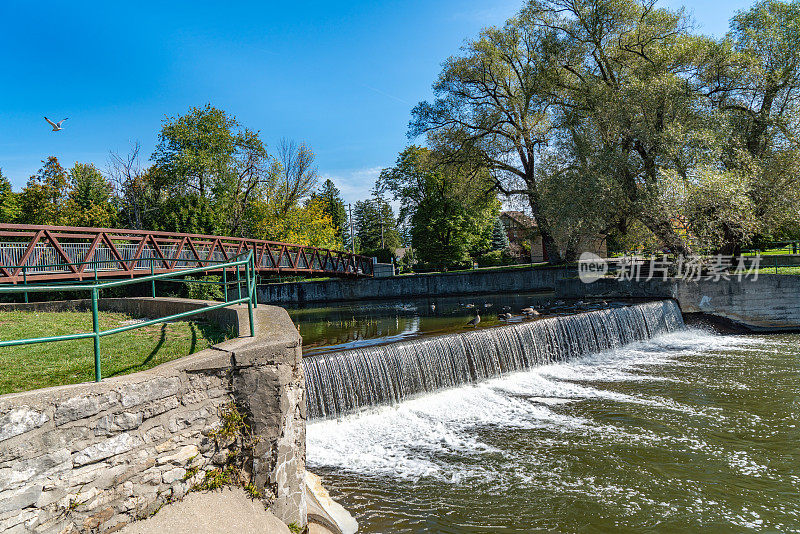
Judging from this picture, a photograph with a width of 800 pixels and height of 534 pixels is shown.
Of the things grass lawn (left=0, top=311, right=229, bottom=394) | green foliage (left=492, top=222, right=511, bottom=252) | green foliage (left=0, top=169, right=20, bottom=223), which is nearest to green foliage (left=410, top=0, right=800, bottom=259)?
grass lawn (left=0, top=311, right=229, bottom=394)

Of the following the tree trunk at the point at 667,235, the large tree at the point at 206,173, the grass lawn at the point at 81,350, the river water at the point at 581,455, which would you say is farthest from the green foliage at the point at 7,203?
the tree trunk at the point at 667,235

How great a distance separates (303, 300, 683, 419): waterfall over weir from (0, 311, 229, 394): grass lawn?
258 centimetres

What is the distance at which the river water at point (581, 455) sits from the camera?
16.7 feet

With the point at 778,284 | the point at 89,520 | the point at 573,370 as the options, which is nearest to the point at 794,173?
the point at 778,284

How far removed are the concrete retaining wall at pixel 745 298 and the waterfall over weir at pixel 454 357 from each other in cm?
226

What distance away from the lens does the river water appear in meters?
5.10

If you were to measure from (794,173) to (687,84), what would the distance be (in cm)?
496

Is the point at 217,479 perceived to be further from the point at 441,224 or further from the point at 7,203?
the point at 7,203

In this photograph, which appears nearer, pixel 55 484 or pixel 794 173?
pixel 55 484

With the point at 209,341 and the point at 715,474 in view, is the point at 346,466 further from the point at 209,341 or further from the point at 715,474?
the point at 715,474

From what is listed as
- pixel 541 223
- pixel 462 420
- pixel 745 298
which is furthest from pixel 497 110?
pixel 462 420

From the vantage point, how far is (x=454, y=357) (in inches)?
411

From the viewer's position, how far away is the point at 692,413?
7891 mm

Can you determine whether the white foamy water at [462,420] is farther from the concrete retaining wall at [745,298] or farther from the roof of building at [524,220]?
the roof of building at [524,220]
